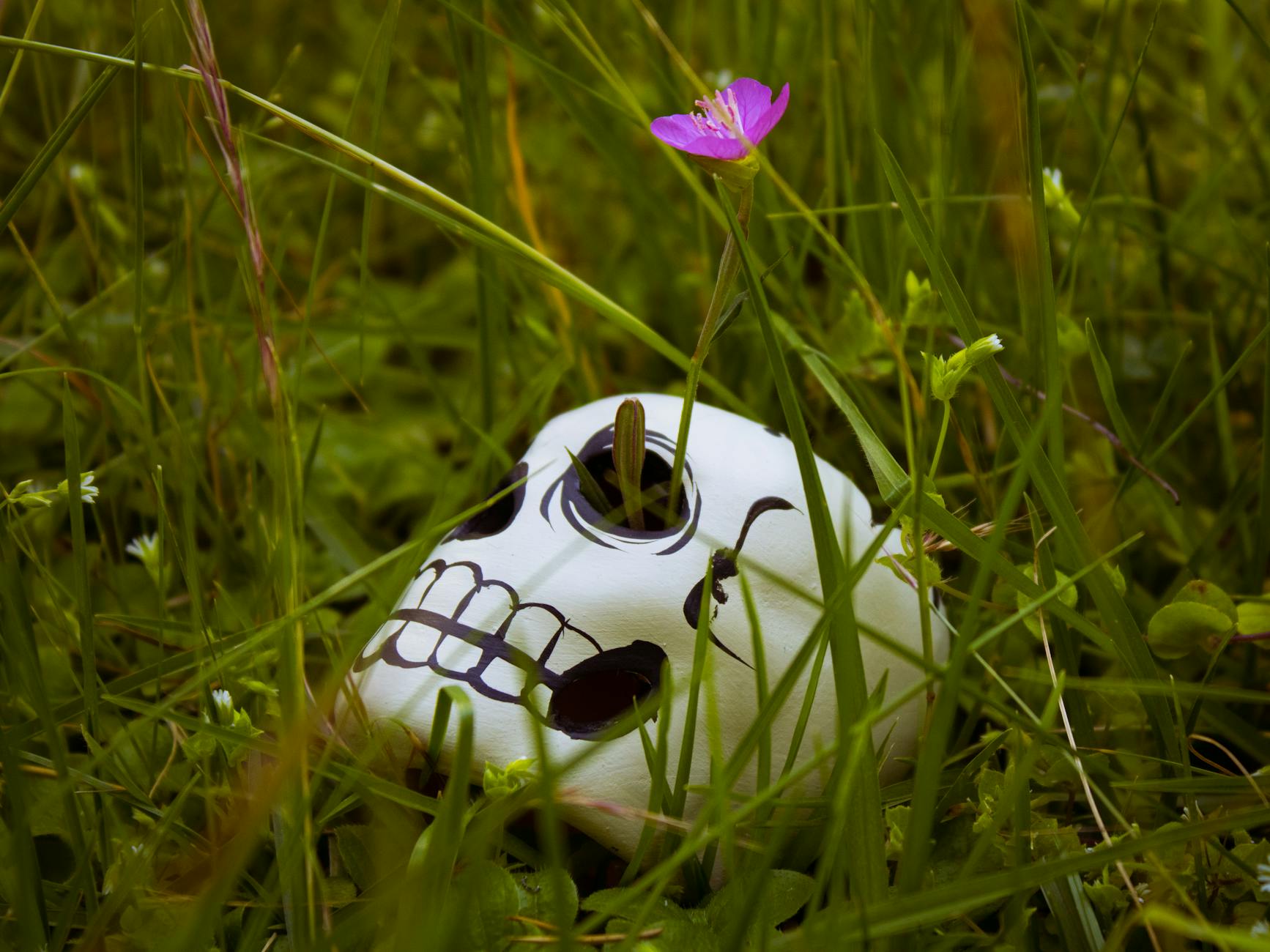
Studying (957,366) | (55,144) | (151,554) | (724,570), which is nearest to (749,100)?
(957,366)

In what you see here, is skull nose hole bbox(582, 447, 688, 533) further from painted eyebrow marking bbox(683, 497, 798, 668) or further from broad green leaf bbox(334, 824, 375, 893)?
broad green leaf bbox(334, 824, 375, 893)

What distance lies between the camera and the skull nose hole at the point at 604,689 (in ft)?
3.28

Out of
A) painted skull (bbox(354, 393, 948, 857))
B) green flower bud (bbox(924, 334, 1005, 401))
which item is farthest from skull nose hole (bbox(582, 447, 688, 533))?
green flower bud (bbox(924, 334, 1005, 401))

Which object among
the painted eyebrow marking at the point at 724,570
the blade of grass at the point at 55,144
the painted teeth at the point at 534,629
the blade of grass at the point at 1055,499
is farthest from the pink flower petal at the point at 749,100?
the blade of grass at the point at 55,144

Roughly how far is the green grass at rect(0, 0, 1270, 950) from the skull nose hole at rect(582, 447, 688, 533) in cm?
13

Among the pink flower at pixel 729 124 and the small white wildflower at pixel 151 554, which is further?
the small white wildflower at pixel 151 554

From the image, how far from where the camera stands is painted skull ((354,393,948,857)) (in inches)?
38.6

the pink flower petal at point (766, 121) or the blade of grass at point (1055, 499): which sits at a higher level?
the pink flower petal at point (766, 121)

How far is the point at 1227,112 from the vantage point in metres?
2.14

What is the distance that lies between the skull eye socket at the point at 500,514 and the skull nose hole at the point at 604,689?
0.59 ft

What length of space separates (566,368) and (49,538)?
68 cm

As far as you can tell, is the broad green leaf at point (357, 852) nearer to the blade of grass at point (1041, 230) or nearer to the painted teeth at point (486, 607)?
the painted teeth at point (486, 607)

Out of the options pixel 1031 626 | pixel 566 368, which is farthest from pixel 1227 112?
pixel 1031 626

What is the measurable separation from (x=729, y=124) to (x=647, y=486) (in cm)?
38
